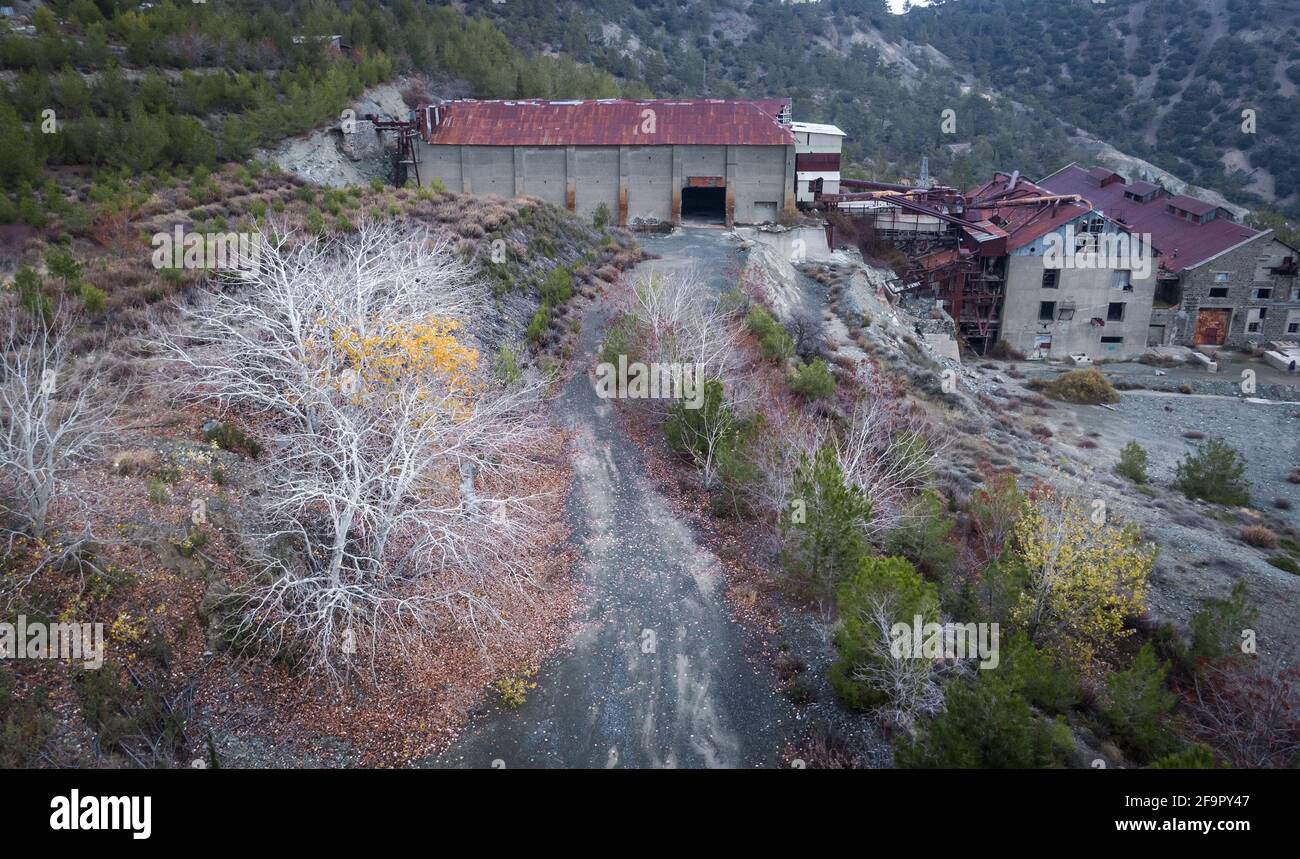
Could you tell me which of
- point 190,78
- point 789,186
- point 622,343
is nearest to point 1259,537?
point 622,343

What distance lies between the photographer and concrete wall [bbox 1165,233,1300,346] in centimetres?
5341

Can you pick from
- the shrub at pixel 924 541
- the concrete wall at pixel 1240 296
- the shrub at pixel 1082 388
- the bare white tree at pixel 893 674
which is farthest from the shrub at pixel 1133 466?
the concrete wall at pixel 1240 296

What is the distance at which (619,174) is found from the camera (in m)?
50.1

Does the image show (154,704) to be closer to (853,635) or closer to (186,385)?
(186,385)

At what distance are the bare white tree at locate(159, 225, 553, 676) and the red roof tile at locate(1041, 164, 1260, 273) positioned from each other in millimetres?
54074

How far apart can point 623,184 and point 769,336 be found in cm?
2511

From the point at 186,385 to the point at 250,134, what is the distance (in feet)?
97.9

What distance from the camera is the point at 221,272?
75.7 feet

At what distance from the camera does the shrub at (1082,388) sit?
45.3 meters

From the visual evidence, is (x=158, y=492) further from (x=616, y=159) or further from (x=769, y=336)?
(x=616, y=159)

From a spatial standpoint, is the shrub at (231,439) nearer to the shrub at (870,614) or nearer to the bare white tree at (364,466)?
the bare white tree at (364,466)

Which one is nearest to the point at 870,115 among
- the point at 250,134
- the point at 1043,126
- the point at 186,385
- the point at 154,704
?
the point at 1043,126

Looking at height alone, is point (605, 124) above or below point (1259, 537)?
above

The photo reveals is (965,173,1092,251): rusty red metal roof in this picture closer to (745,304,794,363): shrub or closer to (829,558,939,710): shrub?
(745,304,794,363): shrub
